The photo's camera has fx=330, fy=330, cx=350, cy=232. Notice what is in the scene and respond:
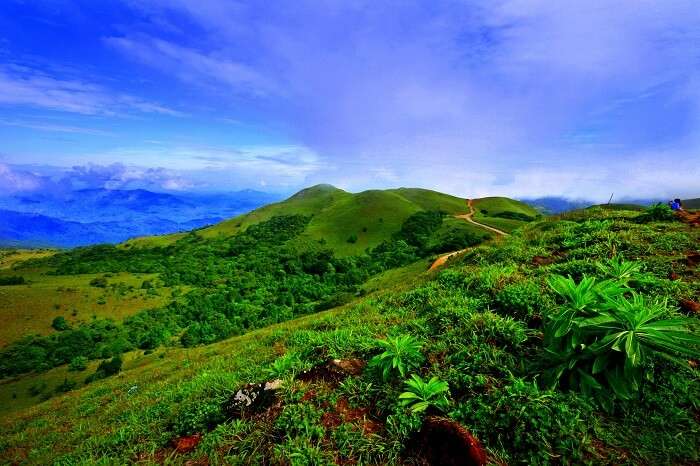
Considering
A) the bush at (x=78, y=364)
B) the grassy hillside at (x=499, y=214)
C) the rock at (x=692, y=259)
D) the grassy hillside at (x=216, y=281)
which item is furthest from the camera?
the grassy hillside at (x=499, y=214)

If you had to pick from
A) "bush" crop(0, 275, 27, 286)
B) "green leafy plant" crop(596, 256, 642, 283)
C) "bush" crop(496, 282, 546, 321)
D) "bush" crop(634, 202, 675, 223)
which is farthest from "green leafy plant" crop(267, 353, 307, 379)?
"bush" crop(0, 275, 27, 286)

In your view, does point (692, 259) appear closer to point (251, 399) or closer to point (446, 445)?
point (446, 445)

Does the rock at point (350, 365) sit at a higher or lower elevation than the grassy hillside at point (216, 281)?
higher

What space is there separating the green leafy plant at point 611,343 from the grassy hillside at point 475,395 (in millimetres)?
37

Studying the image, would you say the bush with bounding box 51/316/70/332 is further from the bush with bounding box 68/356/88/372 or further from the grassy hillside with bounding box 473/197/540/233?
the grassy hillside with bounding box 473/197/540/233

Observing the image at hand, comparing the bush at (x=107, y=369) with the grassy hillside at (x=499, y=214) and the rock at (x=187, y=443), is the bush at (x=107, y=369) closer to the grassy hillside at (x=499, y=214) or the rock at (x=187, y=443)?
the rock at (x=187, y=443)

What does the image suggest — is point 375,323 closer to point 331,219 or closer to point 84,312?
point 84,312

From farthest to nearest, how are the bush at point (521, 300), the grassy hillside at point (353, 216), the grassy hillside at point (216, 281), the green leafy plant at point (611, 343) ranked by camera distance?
the grassy hillside at point (353, 216) → the grassy hillside at point (216, 281) → the bush at point (521, 300) → the green leafy plant at point (611, 343)

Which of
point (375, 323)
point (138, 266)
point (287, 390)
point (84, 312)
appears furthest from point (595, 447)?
point (138, 266)

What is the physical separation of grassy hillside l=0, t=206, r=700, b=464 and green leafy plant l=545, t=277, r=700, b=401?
0.04m

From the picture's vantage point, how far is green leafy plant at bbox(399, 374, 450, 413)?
515 cm

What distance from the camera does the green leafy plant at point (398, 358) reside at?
6055 millimetres

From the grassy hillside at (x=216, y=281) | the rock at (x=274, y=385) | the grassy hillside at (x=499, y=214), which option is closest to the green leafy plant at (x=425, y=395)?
the rock at (x=274, y=385)

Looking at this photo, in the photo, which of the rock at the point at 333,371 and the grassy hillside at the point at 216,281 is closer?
the rock at the point at 333,371
